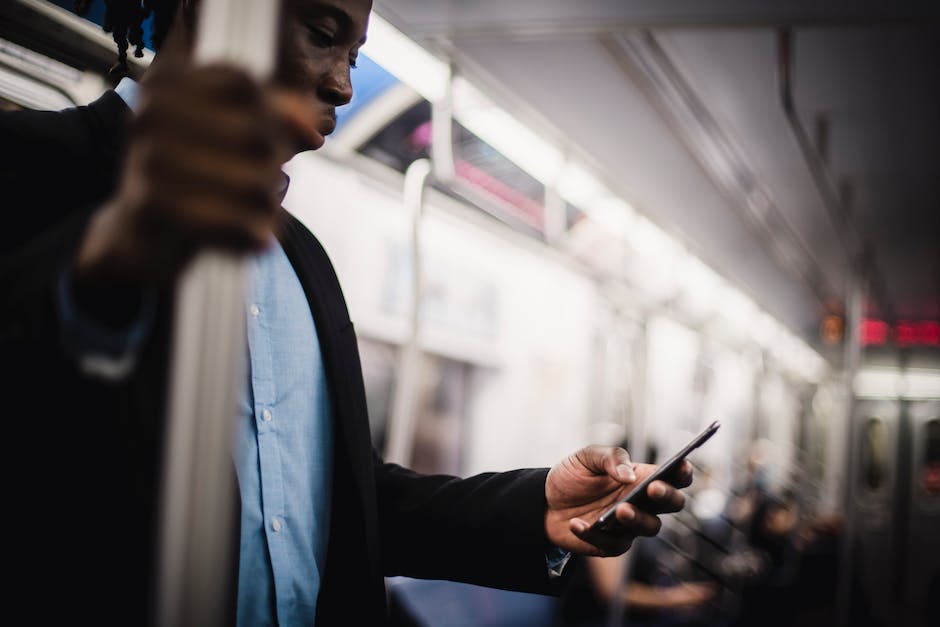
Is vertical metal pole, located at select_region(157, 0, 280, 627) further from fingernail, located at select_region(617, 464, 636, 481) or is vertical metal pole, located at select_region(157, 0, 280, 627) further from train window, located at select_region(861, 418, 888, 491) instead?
train window, located at select_region(861, 418, 888, 491)

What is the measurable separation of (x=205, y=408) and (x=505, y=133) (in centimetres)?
299

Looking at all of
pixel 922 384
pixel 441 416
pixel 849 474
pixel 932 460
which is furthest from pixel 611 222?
pixel 932 460

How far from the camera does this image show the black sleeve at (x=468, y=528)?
1.26 meters

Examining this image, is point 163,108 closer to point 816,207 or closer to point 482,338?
point 482,338

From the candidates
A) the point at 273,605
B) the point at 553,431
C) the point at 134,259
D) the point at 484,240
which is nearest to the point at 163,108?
the point at 134,259

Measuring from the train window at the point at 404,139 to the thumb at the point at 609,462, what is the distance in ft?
8.32

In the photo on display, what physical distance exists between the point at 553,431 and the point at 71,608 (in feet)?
16.2

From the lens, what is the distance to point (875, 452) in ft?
32.6

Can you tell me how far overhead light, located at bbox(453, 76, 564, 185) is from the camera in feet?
10.3

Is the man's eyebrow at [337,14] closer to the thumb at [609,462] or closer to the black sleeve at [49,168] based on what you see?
the black sleeve at [49,168]

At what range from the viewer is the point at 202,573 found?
632 millimetres

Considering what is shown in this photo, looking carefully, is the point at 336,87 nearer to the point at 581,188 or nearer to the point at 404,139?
the point at 404,139

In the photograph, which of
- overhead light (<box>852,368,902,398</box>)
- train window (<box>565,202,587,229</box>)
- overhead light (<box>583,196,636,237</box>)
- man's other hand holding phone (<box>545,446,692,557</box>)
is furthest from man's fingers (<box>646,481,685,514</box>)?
overhead light (<box>852,368,902,398</box>)

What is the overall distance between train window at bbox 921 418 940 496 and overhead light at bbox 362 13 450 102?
8952 millimetres
